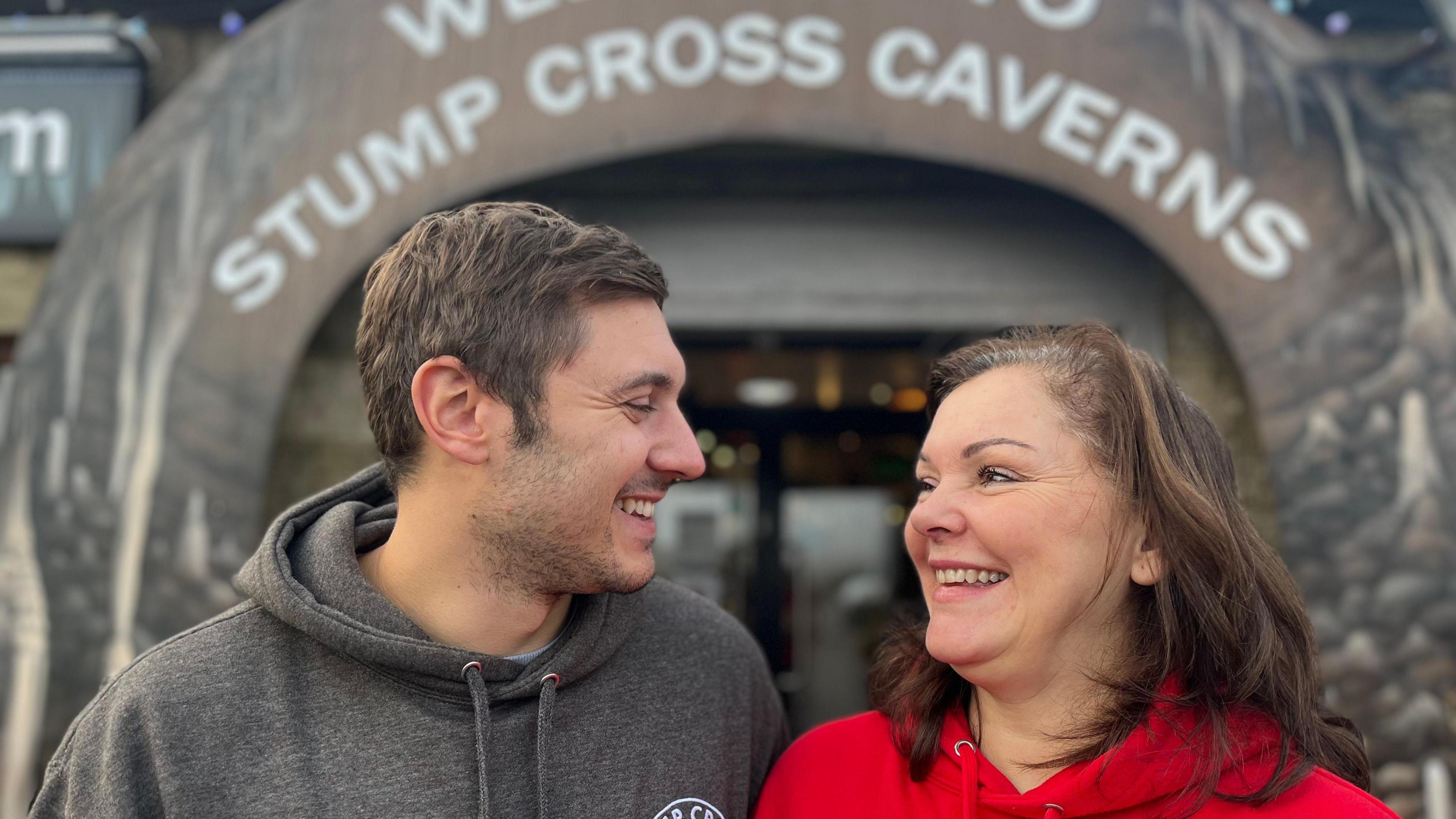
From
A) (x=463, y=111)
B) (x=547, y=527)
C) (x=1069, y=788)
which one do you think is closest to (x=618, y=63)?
(x=463, y=111)

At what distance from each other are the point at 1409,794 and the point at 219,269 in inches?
170

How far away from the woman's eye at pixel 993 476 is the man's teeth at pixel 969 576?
0.43ft

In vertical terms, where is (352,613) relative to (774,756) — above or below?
above

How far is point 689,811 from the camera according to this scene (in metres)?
1.66

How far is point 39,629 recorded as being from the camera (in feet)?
11.5

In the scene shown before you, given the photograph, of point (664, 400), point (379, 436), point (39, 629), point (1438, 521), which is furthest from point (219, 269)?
point (1438, 521)

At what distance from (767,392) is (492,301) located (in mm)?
4221

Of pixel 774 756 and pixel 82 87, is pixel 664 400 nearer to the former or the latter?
pixel 774 756

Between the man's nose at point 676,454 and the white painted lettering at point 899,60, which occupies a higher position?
the white painted lettering at point 899,60

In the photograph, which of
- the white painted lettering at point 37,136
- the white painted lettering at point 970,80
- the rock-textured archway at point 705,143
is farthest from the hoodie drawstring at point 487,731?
the white painted lettering at point 37,136

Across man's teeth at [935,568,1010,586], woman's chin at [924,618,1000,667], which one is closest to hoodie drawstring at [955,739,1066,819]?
woman's chin at [924,618,1000,667]

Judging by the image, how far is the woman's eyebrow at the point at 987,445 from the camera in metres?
1.52

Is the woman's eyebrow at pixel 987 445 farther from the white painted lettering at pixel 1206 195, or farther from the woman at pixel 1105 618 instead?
the white painted lettering at pixel 1206 195

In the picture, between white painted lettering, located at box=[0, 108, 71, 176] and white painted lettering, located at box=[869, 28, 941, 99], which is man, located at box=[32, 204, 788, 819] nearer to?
A: white painted lettering, located at box=[869, 28, 941, 99]
